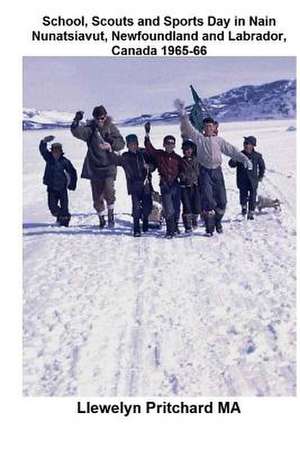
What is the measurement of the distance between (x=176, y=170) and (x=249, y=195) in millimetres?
1696

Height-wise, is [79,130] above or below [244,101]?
below

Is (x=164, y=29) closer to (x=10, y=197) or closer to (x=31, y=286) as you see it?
(x=10, y=197)

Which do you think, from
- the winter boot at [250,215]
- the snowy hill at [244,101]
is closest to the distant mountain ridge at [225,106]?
the snowy hill at [244,101]

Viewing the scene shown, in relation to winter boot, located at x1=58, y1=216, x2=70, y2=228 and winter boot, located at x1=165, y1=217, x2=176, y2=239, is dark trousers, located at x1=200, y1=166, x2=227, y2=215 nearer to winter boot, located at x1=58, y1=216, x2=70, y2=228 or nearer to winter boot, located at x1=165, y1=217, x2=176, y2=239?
winter boot, located at x1=165, y1=217, x2=176, y2=239

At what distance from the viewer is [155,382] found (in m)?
5.29

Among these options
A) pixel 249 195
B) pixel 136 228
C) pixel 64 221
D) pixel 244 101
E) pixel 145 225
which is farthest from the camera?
pixel 244 101

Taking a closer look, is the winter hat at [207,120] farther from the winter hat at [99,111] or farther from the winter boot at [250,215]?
the winter boot at [250,215]

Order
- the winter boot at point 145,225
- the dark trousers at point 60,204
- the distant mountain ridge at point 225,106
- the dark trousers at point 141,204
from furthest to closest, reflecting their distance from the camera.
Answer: the dark trousers at point 60,204 → the winter boot at point 145,225 → the dark trousers at point 141,204 → the distant mountain ridge at point 225,106

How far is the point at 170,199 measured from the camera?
350 inches

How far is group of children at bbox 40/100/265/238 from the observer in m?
8.76

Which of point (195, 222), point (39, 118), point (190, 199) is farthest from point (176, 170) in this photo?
point (39, 118)

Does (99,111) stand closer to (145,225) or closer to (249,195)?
(145,225)

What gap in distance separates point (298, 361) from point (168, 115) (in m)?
4.43

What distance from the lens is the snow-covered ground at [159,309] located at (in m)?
5.34
